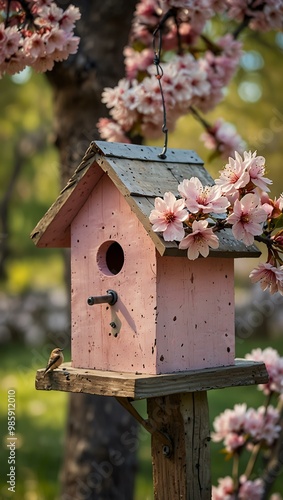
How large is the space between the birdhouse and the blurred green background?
2.90ft

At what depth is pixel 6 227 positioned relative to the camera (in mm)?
13414

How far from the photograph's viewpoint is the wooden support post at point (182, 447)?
2.88 meters

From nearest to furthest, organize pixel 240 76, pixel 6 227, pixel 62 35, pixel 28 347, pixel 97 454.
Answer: pixel 62 35
pixel 97 454
pixel 240 76
pixel 6 227
pixel 28 347

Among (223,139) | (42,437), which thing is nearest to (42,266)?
(42,437)

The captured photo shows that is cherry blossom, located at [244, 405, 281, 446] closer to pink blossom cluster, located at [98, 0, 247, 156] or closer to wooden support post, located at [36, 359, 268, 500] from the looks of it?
wooden support post, located at [36, 359, 268, 500]

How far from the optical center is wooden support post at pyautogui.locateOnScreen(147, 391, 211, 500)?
113 inches

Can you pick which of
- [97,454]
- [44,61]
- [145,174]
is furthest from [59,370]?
[97,454]

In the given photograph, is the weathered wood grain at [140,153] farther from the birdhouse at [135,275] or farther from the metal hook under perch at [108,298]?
the metal hook under perch at [108,298]

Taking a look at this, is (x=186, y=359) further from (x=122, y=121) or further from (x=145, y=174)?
(x=122, y=121)

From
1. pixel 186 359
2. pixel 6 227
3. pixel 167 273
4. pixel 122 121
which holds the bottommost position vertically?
pixel 186 359

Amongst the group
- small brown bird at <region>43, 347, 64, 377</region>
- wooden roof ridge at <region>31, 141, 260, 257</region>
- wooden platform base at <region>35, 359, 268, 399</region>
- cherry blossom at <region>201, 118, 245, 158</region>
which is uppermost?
cherry blossom at <region>201, 118, 245, 158</region>

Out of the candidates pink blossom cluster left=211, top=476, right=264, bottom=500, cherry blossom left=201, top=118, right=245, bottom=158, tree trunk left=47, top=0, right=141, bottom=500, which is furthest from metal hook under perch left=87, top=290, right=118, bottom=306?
tree trunk left=47, top=0, right=141, bottom=500

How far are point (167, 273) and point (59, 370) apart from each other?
0.52 meters

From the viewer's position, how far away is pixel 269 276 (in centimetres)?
259
